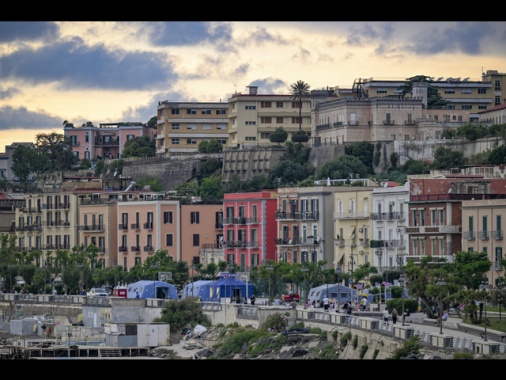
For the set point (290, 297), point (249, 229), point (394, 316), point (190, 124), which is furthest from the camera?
point (190, 124)

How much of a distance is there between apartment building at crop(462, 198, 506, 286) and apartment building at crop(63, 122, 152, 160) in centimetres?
8585

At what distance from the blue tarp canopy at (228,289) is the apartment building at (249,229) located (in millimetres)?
10347

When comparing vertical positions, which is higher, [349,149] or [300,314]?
[349,149]

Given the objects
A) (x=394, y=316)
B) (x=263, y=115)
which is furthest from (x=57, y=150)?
(x=394, y=316)

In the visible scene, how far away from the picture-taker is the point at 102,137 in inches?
5394

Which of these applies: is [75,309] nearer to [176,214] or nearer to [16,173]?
[176,214]

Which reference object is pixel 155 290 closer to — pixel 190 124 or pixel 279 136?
pixel 279 136

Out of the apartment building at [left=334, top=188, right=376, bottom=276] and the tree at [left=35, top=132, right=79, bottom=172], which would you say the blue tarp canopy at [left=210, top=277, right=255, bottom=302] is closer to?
the apartment building at [left=334, top=188, right=376, bottom=276]

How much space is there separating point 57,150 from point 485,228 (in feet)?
259

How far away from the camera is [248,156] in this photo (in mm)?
98688

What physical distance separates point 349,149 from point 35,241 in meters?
20.8

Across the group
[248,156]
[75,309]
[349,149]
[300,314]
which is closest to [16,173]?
[248,156]

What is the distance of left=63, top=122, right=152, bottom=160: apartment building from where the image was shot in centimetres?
13450

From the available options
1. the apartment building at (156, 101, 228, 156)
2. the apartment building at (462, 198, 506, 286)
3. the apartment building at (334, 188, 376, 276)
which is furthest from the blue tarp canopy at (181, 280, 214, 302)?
the apartment building at (156, 101, 228, 156)
